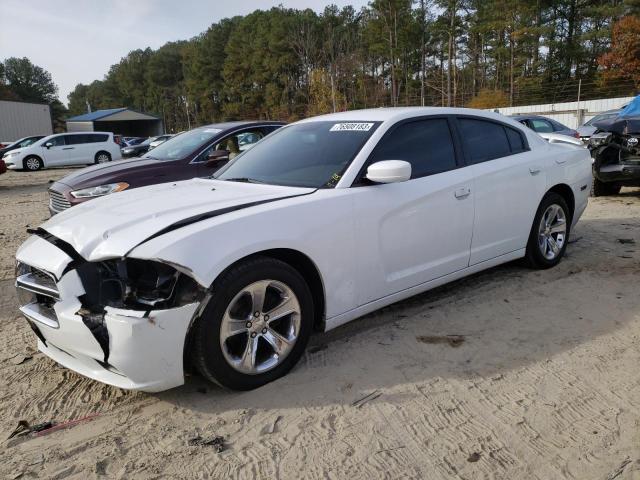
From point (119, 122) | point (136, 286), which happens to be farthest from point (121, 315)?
point (119, 122)

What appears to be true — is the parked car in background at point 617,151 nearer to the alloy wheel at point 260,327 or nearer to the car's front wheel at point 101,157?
the alloy wheel at point 260,327

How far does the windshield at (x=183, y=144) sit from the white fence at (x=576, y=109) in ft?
80.2

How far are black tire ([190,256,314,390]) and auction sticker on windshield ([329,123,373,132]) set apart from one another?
1.27m

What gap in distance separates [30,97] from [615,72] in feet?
358

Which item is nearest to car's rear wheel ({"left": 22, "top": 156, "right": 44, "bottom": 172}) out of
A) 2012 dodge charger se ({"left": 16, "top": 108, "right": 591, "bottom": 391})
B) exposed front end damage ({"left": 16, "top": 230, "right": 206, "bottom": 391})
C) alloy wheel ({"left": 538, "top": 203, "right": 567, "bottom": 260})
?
2012 dodge charger se ({"left": 16, "top": 108, "right": 591, "bottom": 391})

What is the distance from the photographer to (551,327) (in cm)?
367

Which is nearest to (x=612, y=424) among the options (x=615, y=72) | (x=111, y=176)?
(x=111, y=176)

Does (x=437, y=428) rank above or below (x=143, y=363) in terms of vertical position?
below

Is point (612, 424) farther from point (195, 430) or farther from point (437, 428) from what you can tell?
point (195, 430)

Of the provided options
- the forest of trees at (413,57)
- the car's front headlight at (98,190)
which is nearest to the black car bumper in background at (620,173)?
the car's front headlight at (98,190)

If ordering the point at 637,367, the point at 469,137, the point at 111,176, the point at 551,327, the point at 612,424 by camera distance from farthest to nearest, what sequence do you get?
the point at 111,176 < the point at 469,137 < the point at 551,327 < the point at 637,367 < the point at 612,424

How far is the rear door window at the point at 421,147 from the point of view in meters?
3.64

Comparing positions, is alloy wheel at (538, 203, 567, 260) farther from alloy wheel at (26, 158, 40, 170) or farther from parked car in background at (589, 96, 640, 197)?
alloy wheel at (26, 158, 40, 170)

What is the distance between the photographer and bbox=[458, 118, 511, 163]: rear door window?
418 cm
